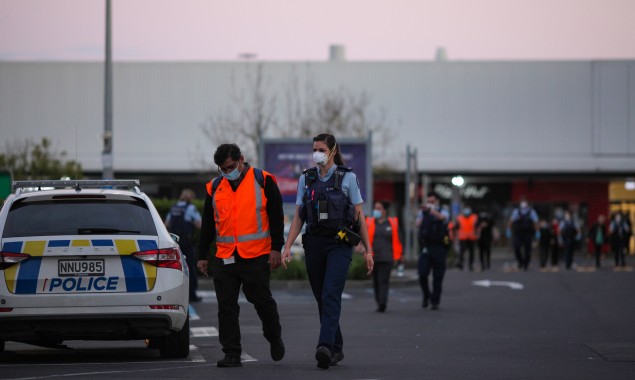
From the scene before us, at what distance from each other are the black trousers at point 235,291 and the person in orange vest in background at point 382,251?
9033 millimetres

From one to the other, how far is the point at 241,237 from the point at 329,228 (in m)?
0.69

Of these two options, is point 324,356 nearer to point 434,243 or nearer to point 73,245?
point 73,245

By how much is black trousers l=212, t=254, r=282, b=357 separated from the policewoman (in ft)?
0.81

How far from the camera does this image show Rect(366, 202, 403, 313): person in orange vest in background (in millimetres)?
19906

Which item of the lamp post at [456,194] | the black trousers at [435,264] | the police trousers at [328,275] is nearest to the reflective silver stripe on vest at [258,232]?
the police trousers at [328,275]

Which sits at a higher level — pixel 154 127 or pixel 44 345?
pixel 154 127

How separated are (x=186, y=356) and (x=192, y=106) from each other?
171 ft

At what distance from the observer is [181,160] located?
6375 cm

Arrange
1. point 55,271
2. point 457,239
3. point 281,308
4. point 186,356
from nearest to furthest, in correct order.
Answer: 1. point 55,271
2. point 186,356
3. point 281,308
4. point 457,239

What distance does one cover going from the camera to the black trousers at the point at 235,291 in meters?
10.8

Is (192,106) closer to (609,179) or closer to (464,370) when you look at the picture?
(609,179)

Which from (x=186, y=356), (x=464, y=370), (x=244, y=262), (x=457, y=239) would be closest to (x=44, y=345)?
(x=186, y=356)

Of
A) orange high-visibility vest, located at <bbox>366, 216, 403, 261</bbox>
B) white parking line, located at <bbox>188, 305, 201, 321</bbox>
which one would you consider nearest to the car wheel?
white parking line, located at <bbox>188, 305, 201, 321</bbox>

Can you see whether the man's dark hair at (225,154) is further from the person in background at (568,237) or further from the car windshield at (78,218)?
the person in background at (568,237)
